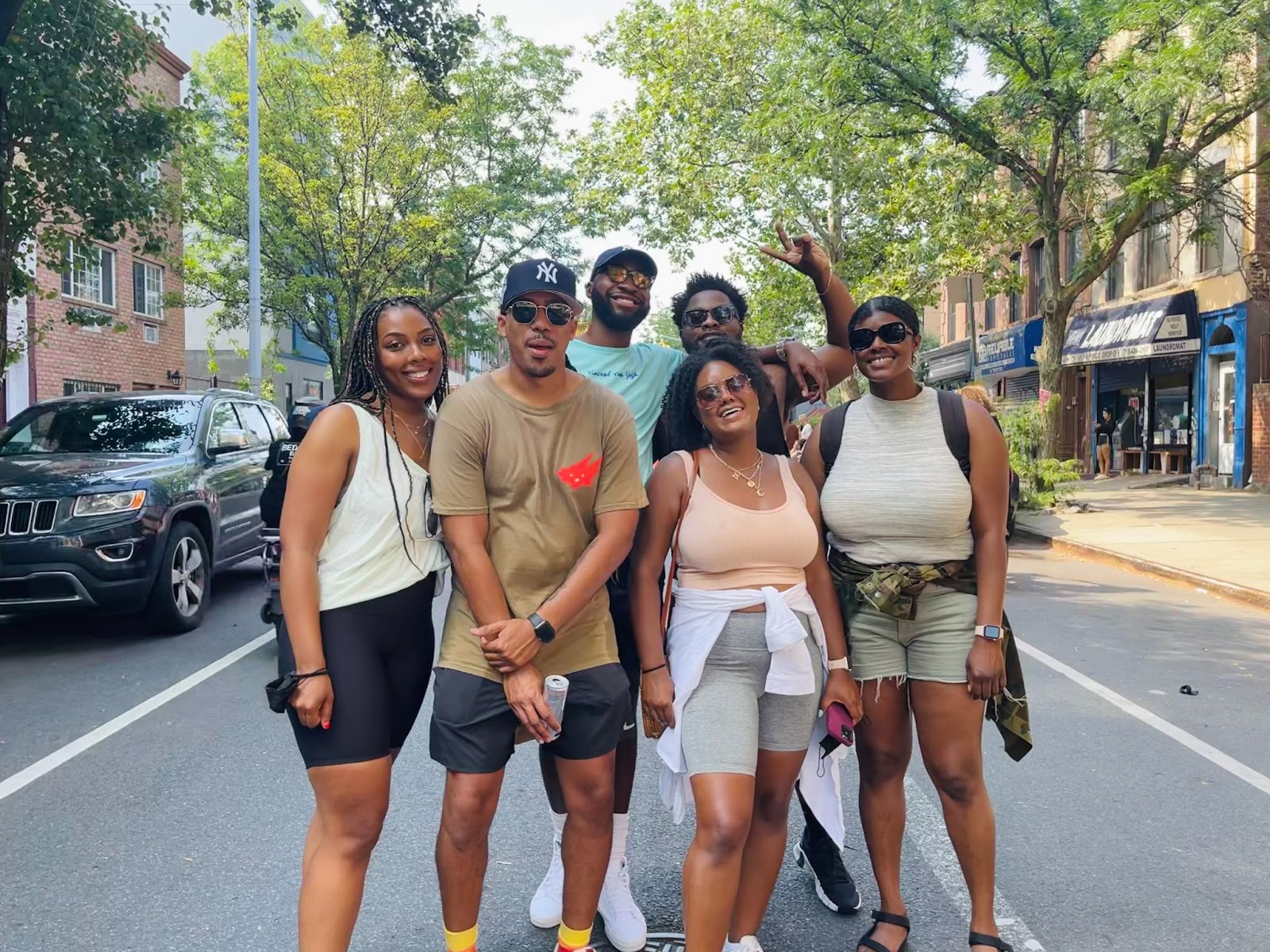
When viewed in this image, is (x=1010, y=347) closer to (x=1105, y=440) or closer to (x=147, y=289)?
(x=1105, y=440)

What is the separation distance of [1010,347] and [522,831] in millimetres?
27910

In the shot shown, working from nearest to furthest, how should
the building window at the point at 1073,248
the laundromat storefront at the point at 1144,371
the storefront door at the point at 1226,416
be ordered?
the storefront door at the point at 1226,416 < the laundromat storefront at the point at 1144,371 < the building window at the point at 1073,248

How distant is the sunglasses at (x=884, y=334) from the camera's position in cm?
293

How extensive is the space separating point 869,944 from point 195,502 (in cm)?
642

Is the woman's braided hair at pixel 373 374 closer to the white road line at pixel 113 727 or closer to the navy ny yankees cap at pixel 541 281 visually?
the navy ny yankees cap at pixel 541 281

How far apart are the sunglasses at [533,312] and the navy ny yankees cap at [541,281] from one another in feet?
0.07

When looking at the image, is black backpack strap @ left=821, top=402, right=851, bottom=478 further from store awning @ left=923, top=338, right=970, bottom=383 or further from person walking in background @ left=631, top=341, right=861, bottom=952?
store awning @ left=923, top=338, right=970, bottom=383

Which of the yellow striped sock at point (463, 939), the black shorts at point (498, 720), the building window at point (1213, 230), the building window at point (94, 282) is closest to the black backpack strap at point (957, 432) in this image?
the black shorts at point (498, 720)

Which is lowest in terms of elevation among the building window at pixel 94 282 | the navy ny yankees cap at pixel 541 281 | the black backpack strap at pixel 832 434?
the black backpack strap at pixel 832 434

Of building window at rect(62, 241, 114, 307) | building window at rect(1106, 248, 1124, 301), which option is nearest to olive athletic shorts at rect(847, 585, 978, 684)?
building window at rect(62, 241, 114, 307)

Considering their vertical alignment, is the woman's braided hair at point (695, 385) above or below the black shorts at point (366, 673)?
above

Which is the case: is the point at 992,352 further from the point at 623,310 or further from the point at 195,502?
the point at 623,310

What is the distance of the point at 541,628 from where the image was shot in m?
2.49

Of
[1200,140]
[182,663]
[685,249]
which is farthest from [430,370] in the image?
[685,249]
